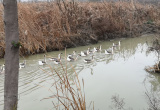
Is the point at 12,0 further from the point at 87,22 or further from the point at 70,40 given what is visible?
the point at 87,22

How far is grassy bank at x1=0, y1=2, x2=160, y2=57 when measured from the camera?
11.4 metres

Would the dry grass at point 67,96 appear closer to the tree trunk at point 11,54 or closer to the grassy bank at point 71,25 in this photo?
the tree trunk at point 11,54

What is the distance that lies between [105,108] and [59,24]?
9.26 meters

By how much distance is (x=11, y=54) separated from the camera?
2561 millimetres

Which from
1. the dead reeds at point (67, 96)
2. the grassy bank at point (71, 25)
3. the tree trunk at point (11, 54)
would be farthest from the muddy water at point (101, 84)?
the grassy bank at point (71, 25)

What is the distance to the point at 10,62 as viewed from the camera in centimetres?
254

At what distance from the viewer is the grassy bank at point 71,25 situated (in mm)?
11391

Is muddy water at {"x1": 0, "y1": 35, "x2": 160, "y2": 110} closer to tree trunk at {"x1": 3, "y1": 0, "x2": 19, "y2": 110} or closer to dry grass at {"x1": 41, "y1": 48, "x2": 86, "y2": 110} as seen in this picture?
dry grass at {"x1": 41, "y1": 48, "x2": 86, "y2": 110}

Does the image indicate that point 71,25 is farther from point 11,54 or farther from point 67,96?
point 11,54

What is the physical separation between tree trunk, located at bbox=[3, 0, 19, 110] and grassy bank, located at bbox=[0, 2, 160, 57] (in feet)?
24.3

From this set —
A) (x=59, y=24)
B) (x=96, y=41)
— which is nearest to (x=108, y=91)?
(x=59, y=24)

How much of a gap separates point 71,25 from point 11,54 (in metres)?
12.0

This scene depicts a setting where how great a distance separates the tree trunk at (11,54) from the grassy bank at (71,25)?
7.41 meters

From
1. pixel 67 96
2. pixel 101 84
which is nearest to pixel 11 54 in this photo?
pixel 67 96
